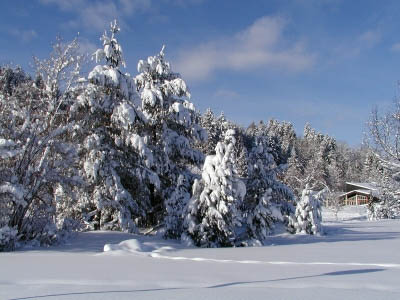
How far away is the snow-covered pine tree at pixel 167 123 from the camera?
17.6m

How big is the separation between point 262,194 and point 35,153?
8460 mm

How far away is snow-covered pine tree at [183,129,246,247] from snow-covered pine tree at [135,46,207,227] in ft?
16.1

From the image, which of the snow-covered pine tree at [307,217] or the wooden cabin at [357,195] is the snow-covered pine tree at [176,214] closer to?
the snow-covered pine tree at [307,217]

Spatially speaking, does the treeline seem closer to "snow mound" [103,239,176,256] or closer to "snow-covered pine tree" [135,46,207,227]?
"snow-covered pine tree" [135,46,207,227]

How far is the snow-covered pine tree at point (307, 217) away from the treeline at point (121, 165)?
51 millimetres

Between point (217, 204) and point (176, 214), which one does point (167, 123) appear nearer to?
point (176, 214)

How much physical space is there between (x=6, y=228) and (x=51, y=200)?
2.34 metres

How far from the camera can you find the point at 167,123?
18484 mm

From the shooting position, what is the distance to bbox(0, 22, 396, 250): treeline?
11242 millimetres

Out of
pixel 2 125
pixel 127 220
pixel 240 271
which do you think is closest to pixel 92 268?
pixel 240 271

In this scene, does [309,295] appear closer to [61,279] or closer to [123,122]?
[61,279]

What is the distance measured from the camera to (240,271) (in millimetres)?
6637

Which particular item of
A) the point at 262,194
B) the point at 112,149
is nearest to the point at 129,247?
the point at 262,194

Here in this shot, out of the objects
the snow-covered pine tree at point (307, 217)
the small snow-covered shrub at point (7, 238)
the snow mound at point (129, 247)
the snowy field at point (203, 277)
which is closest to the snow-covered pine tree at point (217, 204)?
the snow mound at point (129, 247)
